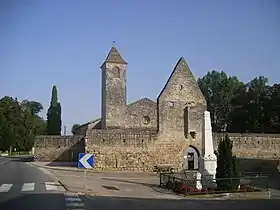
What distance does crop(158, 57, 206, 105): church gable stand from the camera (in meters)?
43.9

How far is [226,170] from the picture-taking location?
22906mm

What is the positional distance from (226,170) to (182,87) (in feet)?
73.4

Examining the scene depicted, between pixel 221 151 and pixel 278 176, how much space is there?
10.5m

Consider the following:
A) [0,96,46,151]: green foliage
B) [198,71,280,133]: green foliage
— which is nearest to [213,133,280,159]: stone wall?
[198,71,280,133]: green foliage

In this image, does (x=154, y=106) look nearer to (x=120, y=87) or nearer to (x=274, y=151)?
(x=120, y=87)

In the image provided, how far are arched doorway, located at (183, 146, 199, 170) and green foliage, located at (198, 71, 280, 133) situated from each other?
31.3 m

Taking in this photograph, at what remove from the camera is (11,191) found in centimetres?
1995

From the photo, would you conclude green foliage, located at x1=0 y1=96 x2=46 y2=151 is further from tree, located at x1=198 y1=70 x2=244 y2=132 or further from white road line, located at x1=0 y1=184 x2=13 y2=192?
white road line, located at x1=0 y1=184 x2=13 y2=192

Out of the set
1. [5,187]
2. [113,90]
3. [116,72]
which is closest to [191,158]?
[113,90]

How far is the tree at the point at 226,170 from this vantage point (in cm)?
2242

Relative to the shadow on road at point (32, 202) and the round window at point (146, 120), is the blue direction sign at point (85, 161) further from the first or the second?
the round window at point (146, 120)

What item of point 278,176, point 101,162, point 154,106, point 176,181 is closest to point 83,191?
point 176,181

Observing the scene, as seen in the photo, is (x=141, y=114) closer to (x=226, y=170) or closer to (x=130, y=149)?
(x=130, y=149)

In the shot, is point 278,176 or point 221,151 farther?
point 278,176
